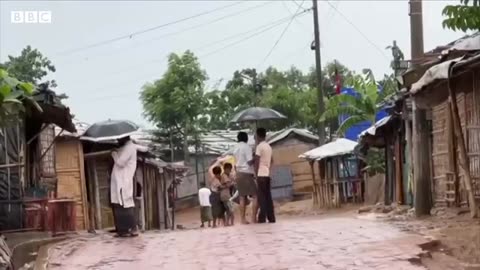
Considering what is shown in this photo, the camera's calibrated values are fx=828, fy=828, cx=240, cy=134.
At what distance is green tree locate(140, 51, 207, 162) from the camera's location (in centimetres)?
4091

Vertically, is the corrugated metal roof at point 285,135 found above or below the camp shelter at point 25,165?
above

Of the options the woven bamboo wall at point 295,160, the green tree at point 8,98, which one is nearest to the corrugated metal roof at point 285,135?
the woven bamboo wall at point 295,160

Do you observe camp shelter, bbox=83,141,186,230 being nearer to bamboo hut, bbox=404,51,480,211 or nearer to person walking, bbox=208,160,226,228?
person walking, bbox=208,160,226,228

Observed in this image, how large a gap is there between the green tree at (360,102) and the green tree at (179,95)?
12.4 metres

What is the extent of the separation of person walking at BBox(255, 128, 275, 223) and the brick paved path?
5.98 ft

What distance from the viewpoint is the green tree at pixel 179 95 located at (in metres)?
40.9

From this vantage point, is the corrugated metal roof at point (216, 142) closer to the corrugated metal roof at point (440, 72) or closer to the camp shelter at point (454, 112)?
the camp shelter at point (454, 112)

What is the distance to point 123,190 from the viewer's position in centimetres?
1314

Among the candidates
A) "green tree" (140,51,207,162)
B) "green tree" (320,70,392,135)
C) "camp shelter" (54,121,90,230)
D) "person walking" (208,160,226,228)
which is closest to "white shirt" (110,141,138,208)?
"person walking" (208,160,226,228)

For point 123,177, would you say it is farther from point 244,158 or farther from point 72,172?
point 72,172

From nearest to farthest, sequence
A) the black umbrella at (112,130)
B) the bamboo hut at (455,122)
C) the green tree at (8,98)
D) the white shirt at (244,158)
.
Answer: the green tree at (8,98)
the bamboo hut at (455,122)
the black umbrella at (112,130)
the white shirt at (244,158)

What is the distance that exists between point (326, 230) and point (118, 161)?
11.3 feet

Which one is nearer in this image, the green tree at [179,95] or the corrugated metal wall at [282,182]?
the green tree at [179,95]

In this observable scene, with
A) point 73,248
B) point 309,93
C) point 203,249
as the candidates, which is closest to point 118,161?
point 73,248
